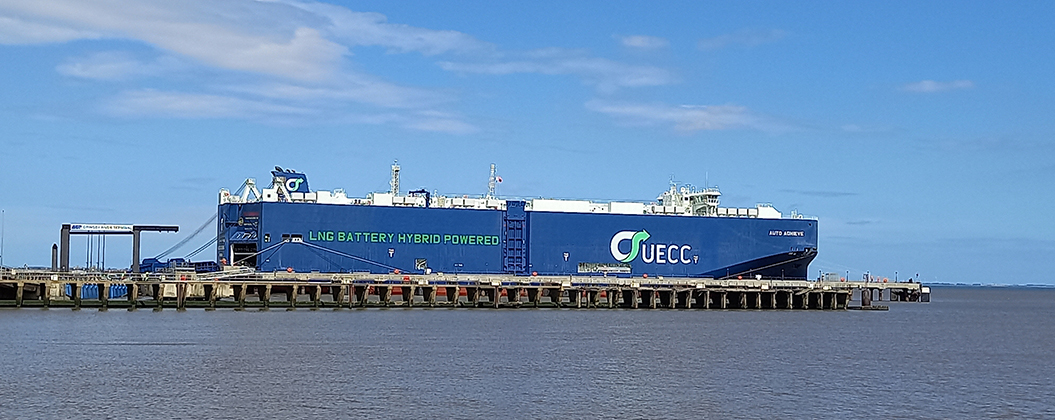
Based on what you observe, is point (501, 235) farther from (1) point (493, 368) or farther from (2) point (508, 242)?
(1) point (493, 368)

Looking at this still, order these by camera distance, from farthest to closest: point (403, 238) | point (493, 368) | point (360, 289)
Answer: point (403, 238)
point (360, 289)
point (493, 368)

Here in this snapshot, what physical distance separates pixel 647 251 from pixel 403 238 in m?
15.0

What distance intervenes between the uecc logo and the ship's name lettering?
Answer: 7349 millimetres

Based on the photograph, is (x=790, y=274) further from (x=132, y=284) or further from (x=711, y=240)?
(x=132, y=284)

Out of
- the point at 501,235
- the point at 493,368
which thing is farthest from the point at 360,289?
the point at 493,368

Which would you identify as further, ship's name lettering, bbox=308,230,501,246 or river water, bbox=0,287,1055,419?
ship's name lettering, bbox=308,230,501,246

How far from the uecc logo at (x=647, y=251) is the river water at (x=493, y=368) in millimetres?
20876

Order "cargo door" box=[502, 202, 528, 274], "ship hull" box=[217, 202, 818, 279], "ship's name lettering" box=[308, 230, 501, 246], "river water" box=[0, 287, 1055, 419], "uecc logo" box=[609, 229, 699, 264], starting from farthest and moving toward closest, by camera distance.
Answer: "uecc logo" box=[609, 229, 699, 264] < "cargo door" box=[502, 202, 528, 274] < "ship's name lettering" box=[308, 230, 501, 246] < "ship hull" box=[217, 202, 818, 279] < "river water" box=[0, 287, 1055, 419]

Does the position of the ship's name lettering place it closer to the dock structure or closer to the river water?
the dock structure

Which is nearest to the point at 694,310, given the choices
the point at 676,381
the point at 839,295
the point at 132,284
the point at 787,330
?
the point at 839,295

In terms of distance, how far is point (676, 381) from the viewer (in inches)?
1283

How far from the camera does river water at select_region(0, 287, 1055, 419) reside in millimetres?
27438

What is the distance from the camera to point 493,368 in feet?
113

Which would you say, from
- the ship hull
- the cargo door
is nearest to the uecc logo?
the ship hull
